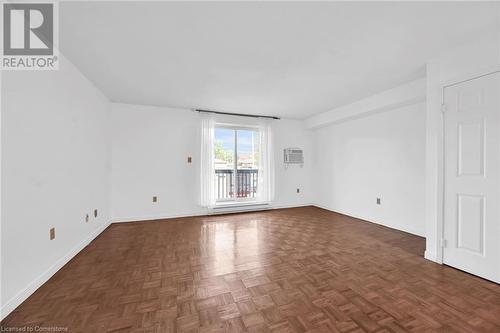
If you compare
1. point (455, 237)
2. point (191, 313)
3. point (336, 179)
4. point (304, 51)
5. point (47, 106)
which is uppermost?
point (304, 51)

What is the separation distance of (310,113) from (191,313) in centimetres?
455

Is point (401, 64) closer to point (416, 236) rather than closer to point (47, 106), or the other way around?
point (416, 236)

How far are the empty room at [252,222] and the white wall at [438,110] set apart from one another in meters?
0.02

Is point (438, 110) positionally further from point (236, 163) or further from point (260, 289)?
point (236, 163)

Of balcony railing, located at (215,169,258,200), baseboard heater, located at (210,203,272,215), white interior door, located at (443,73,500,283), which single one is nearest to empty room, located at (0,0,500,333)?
white interior door, located at (443,73,500,283)

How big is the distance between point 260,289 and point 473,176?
2.39 metres

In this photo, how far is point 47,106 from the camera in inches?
80.7

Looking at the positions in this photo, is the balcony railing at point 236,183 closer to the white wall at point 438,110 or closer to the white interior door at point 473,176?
the white wall at point 438,110

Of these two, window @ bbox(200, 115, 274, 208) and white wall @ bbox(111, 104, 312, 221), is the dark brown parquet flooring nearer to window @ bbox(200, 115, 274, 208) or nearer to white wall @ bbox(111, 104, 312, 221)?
white wall @ bbox(111, 104, 312, 221)

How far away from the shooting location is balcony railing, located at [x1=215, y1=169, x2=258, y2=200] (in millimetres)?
5102

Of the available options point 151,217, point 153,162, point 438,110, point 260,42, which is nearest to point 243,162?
point 153,162

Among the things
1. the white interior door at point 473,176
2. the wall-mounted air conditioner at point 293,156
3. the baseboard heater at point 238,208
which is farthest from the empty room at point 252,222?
the wall-mounted air conditioner at point 293,156

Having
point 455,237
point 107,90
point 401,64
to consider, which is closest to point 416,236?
point 455,237

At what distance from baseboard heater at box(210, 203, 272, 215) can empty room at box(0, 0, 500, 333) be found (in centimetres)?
74
